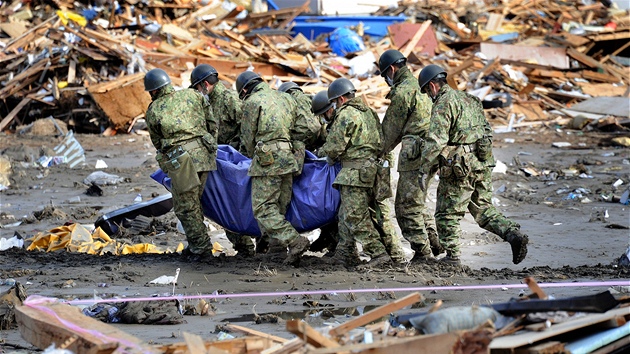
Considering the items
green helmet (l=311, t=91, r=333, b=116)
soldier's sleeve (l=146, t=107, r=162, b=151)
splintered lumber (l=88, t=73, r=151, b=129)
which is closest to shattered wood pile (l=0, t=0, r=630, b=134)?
splintered lumber (l=88, t=73, r=151, b=129)

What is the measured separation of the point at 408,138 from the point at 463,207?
3.03ft

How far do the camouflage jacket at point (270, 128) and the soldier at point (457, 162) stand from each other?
55.0 inches

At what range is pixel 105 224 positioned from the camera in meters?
11.6

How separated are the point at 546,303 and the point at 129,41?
19.0m

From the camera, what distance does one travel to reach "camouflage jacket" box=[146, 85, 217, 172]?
9.86 m

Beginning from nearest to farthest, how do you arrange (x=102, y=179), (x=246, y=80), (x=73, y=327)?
(x=73, y=327), (x=246, y=80), (x=102, y=179)

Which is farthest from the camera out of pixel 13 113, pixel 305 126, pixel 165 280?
pixel 13 113

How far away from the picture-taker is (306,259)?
10.0m

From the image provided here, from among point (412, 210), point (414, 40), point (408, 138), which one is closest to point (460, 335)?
point (412, 210)

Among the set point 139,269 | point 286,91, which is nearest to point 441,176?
point 286,91

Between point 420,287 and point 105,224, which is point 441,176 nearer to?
point 420,287

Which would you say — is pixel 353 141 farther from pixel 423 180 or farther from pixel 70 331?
pixel 70 331

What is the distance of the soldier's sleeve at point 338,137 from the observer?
365 inches

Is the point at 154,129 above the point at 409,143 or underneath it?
above
